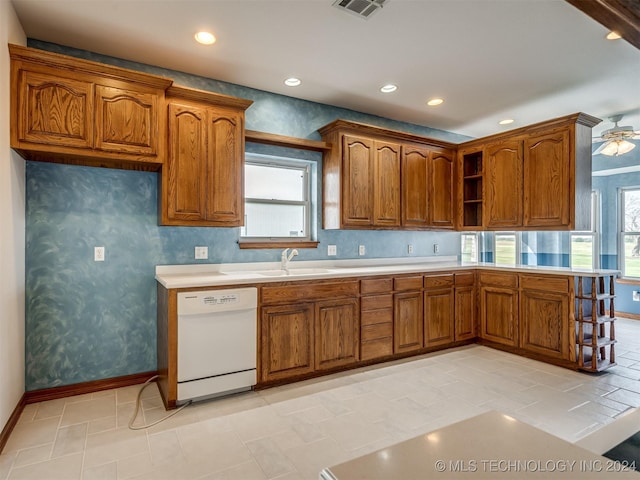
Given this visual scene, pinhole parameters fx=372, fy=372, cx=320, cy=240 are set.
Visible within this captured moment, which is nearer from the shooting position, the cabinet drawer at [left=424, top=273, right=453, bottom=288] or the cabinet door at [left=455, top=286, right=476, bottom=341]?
the cabinet drawer at [left=424, top=273, right=453, bottom=288]

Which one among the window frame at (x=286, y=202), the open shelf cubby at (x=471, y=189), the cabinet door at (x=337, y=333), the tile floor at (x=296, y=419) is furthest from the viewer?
the open shelf cubby at (x=471, y=189)

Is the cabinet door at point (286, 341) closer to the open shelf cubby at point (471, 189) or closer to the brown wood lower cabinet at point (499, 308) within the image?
the brown wood lower cabinet at point (499, 308)

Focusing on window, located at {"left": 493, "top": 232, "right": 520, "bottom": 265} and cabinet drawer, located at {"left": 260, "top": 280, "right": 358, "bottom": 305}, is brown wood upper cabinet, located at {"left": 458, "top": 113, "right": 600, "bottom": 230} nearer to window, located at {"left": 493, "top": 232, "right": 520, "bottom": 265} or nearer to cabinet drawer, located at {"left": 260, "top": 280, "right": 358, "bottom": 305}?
window, located at {"left": 493, "top": 232, "right": 520, "bottom": 265}

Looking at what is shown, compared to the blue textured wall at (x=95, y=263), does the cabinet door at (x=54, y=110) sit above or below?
above

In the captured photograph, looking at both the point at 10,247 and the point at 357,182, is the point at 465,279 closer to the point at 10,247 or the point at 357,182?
the point at 357,182

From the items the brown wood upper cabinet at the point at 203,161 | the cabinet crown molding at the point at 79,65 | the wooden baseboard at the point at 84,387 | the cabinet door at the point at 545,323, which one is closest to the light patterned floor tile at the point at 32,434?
the wooden baseboard at the point at 84,387

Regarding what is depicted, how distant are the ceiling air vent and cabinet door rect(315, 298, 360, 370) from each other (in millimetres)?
2306

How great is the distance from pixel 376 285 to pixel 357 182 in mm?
1130

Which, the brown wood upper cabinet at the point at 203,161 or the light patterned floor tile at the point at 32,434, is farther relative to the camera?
the brown wood upper cabinet at the point at 203,161

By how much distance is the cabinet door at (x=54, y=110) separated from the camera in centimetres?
247

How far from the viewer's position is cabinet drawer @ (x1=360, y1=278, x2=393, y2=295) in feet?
12.0

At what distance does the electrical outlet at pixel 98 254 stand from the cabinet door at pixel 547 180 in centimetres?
429

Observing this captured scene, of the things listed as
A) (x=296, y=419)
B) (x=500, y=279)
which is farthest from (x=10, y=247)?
(x=500, y=279)

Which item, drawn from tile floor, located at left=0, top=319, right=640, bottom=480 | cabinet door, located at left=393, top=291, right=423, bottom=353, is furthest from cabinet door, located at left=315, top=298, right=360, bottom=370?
cabinet door, located at left=393, top=291, right=423, bottom=353
